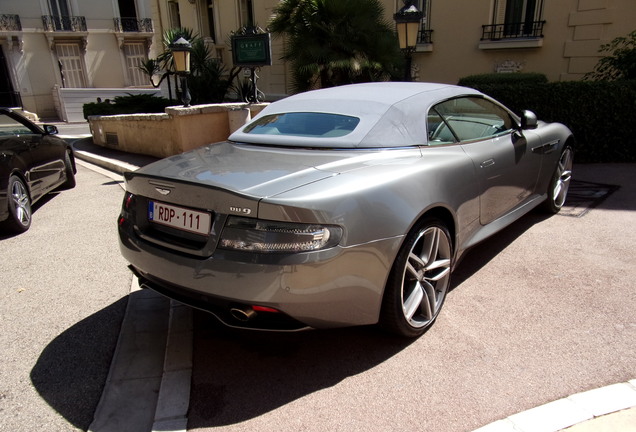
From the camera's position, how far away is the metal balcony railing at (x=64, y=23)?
98.0 feet

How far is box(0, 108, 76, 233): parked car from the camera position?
501 cm

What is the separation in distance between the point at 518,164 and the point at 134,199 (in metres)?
3.04

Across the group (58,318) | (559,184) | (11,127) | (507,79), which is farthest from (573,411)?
(507,79)

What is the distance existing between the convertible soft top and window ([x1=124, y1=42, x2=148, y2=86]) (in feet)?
110

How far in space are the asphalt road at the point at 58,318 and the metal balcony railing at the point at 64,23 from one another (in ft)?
100

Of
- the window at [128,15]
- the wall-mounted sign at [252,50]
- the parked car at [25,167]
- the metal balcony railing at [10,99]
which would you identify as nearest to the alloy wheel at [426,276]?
the parked car at [25,167]

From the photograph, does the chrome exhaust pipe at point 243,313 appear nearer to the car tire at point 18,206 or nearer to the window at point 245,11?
the car tire at point 18,206

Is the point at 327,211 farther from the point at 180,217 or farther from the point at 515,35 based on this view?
the point at 515,35

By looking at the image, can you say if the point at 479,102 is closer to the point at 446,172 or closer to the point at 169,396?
the point at 446,172

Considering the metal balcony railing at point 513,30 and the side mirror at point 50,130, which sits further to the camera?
the metal balcony railing at point 513,30

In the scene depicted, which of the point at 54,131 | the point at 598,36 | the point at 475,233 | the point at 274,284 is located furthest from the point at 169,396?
the point at 598,36

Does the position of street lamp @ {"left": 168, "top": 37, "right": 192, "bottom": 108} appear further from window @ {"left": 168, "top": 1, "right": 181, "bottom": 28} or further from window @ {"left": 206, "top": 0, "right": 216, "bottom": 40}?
window @ {"left": 168, "top": 1, "right": 181, "bottom": 28}

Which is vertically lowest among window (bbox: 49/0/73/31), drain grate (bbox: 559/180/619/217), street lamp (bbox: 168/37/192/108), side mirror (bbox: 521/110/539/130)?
drain grate (bbox: 559/180/619/217)

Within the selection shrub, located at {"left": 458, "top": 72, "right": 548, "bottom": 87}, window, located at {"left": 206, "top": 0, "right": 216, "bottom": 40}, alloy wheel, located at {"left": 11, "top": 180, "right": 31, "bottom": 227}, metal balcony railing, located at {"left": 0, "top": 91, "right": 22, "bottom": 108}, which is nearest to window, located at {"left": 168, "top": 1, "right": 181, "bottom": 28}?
window, located at {"left": 206, "top": 0, "right": 216, "bottom": 40}
